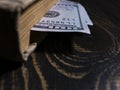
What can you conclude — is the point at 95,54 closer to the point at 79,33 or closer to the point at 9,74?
the point at 79,33

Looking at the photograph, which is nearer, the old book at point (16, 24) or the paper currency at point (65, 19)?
the old book at point (16, 24)

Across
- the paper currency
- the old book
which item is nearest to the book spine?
the old book

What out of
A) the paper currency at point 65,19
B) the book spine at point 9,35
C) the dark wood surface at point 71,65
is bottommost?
the dark wood surface at point 71,65

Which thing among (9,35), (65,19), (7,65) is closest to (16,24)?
(9,35)

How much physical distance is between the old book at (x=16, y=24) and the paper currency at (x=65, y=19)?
0.04m

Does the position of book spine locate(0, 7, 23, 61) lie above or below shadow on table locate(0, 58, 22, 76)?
above

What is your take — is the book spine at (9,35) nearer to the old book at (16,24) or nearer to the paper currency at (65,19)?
the old book at (16,24)

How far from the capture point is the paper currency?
22.4 inches

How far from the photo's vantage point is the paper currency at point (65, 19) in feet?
1.87

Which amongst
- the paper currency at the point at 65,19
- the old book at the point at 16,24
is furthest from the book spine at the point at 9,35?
the paper currency at the point at 65,19

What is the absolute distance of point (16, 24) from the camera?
382 mm

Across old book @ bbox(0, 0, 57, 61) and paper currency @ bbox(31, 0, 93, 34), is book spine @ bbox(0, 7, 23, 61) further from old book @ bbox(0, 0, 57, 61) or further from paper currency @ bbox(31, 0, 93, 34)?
paper currency @ bbox(31, 0, 93, 34)

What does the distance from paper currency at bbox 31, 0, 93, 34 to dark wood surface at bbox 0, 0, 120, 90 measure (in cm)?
3

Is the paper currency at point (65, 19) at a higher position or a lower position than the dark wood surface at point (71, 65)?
higher
